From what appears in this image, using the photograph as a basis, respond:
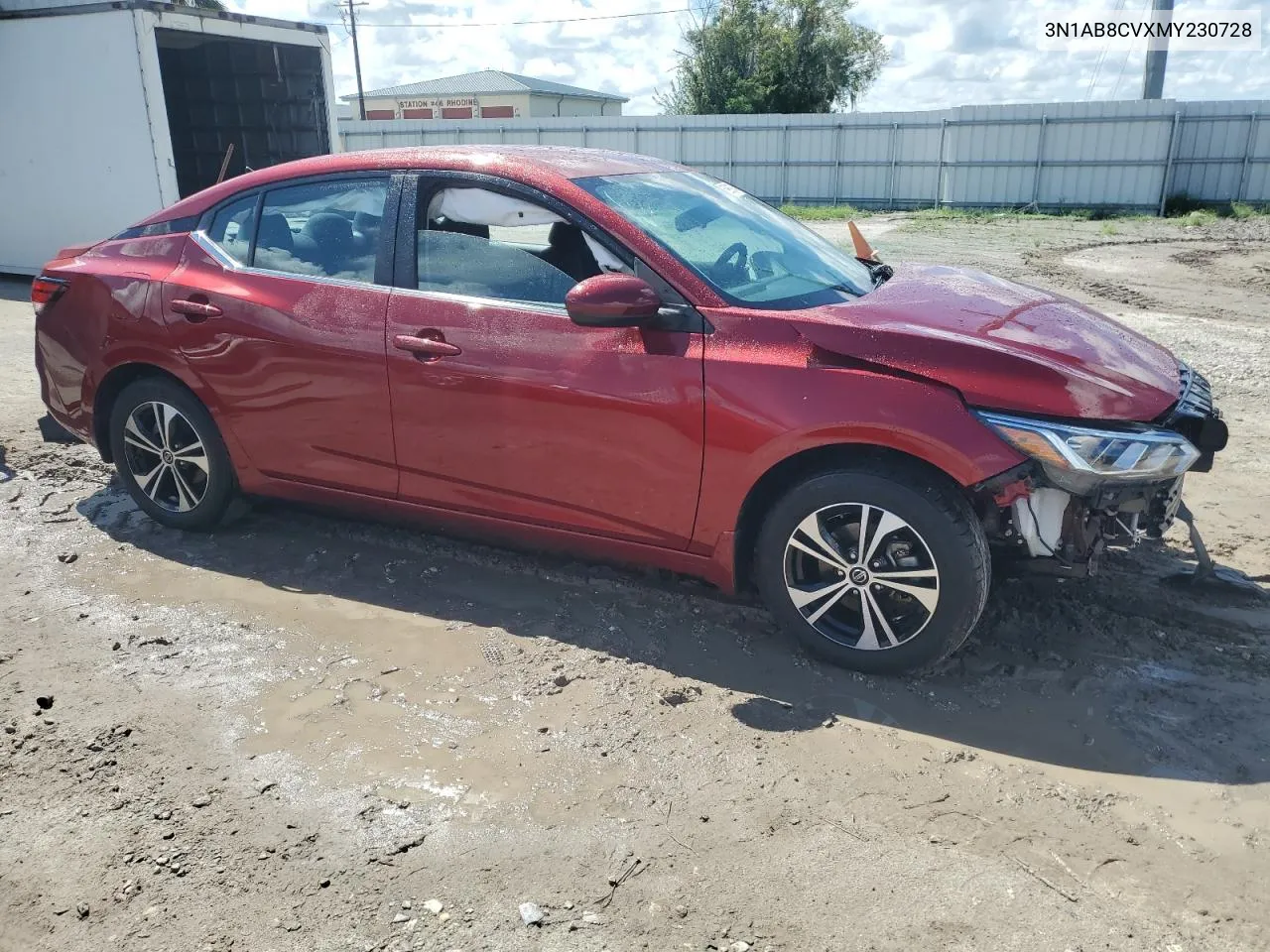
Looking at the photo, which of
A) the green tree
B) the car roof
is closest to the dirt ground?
the car roof

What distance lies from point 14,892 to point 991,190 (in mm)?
26910

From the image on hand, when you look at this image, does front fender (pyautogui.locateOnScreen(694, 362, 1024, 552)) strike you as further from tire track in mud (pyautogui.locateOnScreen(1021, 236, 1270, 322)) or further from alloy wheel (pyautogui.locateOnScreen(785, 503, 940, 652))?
tire track in mud (pyautogui.locateOnScreen(1021, 236, 1270, 322))

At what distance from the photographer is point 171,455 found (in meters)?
4.77

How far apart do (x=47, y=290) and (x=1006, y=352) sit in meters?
4.37

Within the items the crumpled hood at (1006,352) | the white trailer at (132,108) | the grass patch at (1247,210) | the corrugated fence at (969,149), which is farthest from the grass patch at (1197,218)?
the crumpled hood at (1006,352)

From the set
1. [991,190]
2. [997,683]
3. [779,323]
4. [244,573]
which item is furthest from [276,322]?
[991,190]

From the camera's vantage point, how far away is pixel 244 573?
4.55 m

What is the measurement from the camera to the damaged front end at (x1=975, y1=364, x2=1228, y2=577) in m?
3.18

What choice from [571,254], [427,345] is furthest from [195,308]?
[571,254]

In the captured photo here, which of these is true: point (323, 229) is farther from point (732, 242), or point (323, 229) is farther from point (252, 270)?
point (732, 242)

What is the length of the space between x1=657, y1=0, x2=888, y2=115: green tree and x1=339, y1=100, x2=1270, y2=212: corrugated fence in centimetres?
1274

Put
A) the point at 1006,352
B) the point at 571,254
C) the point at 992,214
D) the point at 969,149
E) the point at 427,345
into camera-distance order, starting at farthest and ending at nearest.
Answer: the point at 969,149, the point at 992,214, the point at 427,345, the point at 571,254, the point at 1006,352

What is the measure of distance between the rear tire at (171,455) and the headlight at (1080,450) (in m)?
3.33

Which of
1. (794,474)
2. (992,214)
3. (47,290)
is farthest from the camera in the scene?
(992,214)
